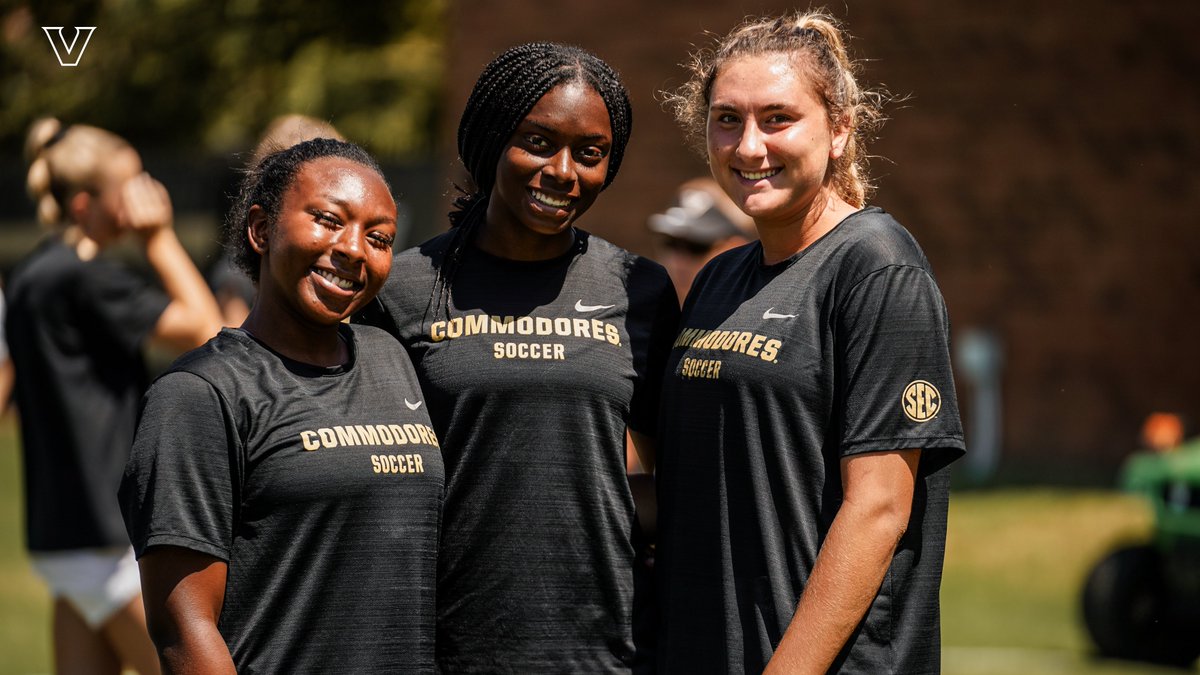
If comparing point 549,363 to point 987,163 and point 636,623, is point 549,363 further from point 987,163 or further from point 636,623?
point 987,163

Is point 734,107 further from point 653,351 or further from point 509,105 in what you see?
point 653,351

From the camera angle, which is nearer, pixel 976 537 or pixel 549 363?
pixel 549 363

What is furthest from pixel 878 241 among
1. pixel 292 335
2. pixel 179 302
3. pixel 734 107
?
pixel 179 302

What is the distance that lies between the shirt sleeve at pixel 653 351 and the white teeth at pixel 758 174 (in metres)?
0.49

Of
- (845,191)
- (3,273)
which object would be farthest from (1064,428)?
(3,273)

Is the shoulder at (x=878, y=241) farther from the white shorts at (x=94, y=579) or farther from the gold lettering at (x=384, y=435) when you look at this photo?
the white shorts at (x=94, y=579)

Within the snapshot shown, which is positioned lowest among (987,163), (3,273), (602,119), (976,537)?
(976,537)

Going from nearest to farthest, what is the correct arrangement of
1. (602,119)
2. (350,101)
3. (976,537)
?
(602,119), (976,537), (350,101)

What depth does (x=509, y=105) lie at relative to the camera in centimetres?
345

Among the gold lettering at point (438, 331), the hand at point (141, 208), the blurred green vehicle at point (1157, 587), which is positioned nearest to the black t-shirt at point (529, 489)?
the gold lettering at point (438, 331)

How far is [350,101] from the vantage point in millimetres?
23109

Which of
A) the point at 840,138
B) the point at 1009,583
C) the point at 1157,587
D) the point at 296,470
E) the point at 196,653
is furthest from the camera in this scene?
the point at 1009,583

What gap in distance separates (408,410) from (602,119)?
82 centimetres

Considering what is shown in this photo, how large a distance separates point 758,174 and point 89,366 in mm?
3189
